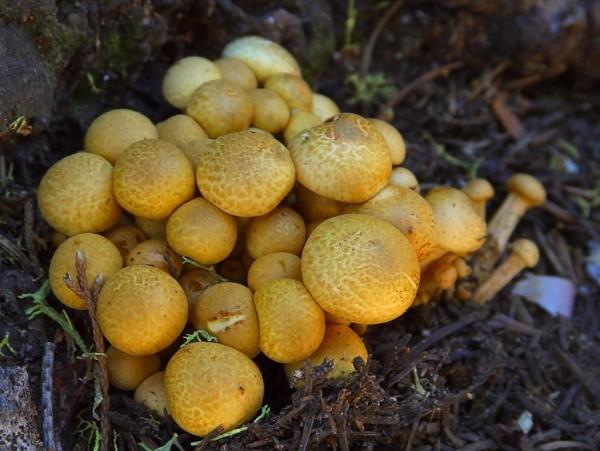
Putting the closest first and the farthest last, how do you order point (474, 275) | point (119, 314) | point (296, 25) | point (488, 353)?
point (119, 314) → point (488, 353) → point (474, 275) → point (296, 25)

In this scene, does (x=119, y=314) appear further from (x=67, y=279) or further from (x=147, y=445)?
(x=147, y=445)

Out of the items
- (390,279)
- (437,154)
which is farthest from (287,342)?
(437,154)

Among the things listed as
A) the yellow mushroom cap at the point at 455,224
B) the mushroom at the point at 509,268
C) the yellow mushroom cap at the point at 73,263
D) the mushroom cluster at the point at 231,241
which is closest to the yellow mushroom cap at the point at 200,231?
the mushroom cluster at the point at 231,241

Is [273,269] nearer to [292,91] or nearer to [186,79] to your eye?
[292,91]

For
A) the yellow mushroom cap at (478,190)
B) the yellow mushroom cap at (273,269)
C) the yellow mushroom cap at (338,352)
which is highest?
the yellow mushroom cap at (273,269)

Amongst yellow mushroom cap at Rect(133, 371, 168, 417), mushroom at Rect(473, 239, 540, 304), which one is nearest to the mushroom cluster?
yellow mushroom cap at Rect(133, 371, 168, 417)

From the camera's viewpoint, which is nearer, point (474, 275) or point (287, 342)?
point (287, 342)

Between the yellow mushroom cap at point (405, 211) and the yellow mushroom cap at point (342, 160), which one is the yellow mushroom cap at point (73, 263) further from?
the yellow mushroom cap at point (405, 211)
